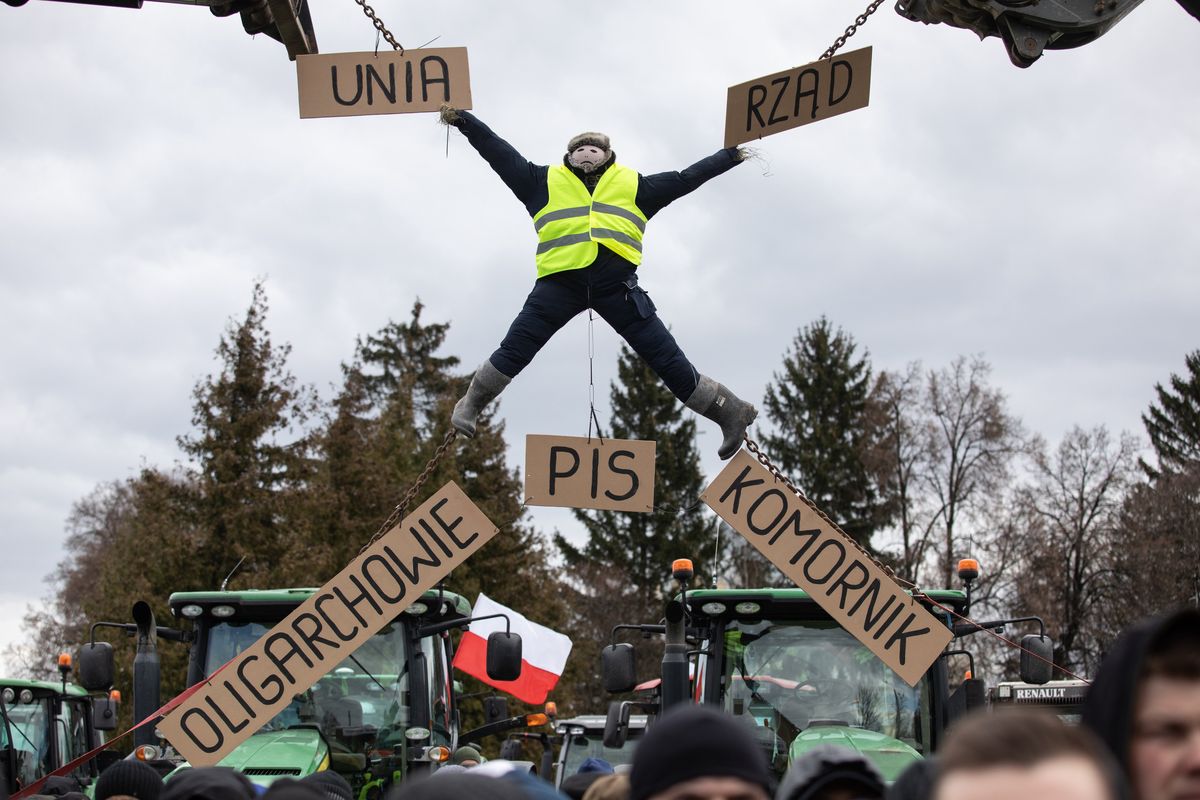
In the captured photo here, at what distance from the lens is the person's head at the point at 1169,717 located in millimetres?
2486

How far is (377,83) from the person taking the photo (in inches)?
280

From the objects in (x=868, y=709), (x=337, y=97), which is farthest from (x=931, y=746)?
(x=337, y=97)

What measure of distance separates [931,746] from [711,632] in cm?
142

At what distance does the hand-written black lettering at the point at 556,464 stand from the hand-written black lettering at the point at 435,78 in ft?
6.07

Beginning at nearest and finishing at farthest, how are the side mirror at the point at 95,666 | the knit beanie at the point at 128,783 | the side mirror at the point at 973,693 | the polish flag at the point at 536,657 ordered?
1. the knit beanie at the point at 128,783
2. the side mirror at the point at 973,693
3. the side mirror at the point at 95,666
4. the polish flag at the point at 536,657

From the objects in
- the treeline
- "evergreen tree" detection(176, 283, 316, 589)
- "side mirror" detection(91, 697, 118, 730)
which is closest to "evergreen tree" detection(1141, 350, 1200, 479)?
the treeline

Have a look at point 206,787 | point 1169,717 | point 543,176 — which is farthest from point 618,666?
point 1169,717

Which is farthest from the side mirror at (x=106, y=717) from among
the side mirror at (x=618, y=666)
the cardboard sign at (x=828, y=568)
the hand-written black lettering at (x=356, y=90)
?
the hand-written black lettering at (x=356, y=90)

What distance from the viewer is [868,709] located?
8.38 meters

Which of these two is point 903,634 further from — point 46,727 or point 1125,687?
point 46,727

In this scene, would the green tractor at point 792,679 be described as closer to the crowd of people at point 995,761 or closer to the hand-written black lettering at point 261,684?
the hand-written black lettering at point 261,684

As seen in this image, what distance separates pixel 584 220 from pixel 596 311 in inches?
18.3

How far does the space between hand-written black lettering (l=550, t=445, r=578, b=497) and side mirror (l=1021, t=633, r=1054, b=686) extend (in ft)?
8.34

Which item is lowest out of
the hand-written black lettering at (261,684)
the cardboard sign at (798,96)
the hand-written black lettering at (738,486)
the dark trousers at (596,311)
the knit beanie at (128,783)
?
the knit beanie at (128,783)
